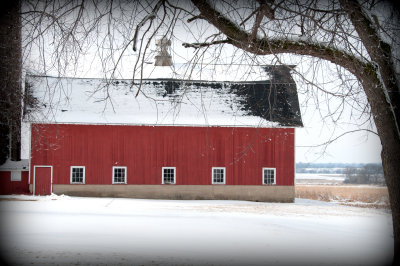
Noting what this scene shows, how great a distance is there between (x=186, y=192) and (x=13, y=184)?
357 inches

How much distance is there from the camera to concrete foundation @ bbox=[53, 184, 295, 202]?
76.1 ft

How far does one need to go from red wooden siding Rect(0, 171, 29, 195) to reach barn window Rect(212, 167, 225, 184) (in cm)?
972

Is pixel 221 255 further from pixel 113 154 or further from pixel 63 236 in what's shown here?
pixel 113 154

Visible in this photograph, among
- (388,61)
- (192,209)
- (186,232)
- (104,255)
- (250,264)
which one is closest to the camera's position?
(388,61)

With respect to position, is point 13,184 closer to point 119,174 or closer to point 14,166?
point 14,166

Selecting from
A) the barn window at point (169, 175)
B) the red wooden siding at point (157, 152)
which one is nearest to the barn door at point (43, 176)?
the red wooden siding at point (157, 152)

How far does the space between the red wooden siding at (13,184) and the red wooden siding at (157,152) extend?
1.38 meters

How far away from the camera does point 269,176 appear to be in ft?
77.9

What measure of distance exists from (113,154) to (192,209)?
6.49m

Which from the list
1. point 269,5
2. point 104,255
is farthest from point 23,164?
point 269,5

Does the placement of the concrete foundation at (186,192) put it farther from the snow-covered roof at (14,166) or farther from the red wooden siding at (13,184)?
the snow-covered roof at (14,166)

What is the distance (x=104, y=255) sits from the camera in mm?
9258

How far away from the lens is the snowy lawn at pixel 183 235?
357 inches

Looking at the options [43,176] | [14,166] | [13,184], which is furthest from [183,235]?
[14,166]
